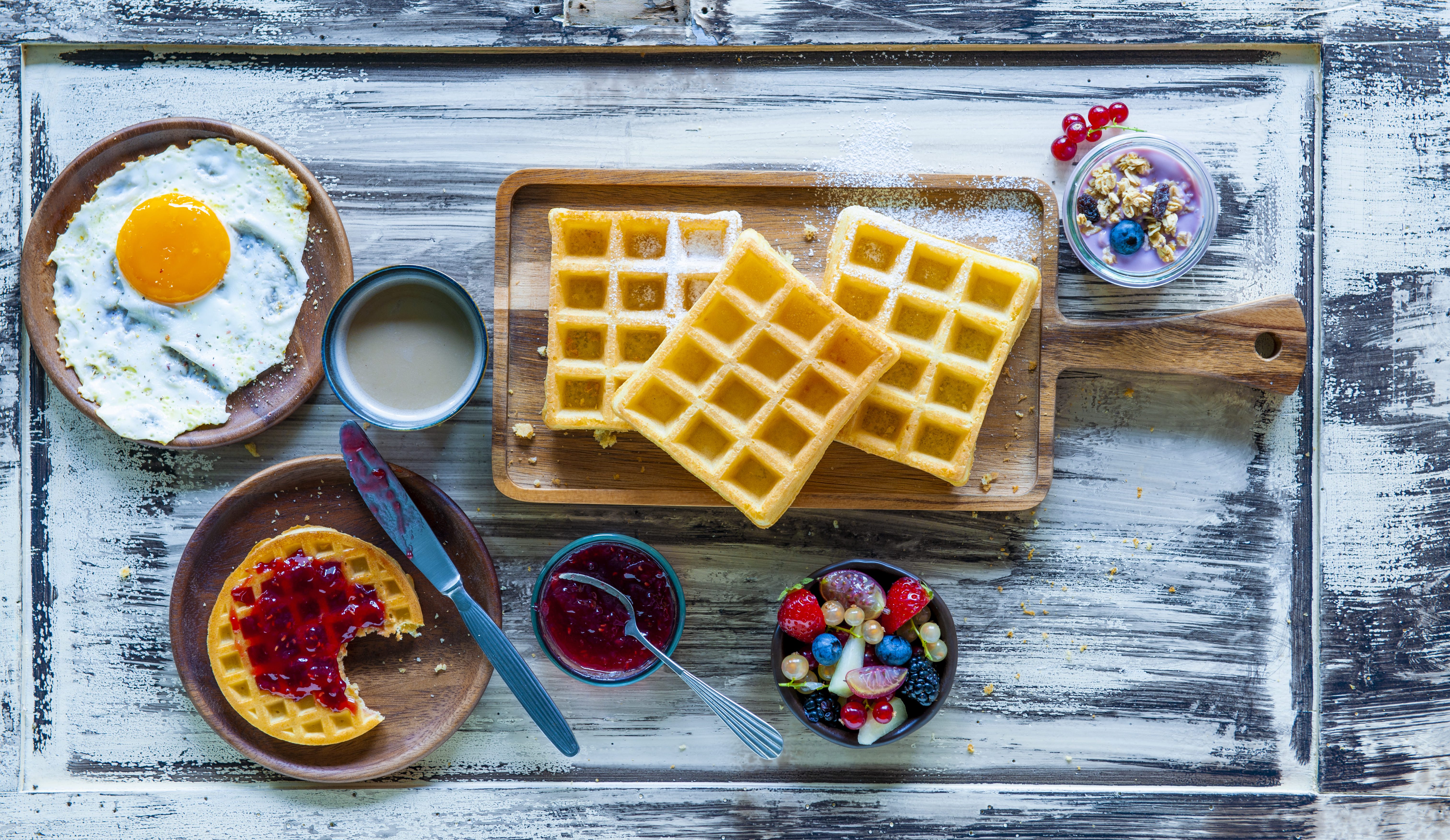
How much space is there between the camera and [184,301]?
8.52ft

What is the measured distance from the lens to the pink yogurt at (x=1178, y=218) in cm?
258

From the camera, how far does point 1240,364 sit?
2594 mm

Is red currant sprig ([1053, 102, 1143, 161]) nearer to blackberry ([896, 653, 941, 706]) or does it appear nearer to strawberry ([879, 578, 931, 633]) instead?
strawberry ([879, 578, 931, 633])

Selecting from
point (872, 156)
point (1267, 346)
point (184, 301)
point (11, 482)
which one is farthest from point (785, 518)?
point (11, 482)

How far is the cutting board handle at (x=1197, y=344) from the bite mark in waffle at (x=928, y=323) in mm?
240

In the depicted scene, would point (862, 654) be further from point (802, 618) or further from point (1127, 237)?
point (1127, 237)

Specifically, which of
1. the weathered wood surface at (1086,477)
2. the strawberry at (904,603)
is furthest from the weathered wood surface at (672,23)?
the strawberry at (904,603)

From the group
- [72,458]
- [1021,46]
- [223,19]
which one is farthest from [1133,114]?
[72,458]

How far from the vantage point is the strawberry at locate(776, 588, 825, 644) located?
2.44 metres

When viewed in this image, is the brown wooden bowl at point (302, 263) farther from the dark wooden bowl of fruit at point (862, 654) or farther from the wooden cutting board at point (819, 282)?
the dark wooden bowl of fruit at point (862, 654)

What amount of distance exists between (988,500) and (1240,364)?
882 mm

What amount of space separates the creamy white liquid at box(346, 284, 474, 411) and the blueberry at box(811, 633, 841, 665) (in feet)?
4.28

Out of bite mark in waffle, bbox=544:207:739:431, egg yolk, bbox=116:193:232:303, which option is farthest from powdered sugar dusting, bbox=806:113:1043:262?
egg yolk, bbox=116:193:232:303

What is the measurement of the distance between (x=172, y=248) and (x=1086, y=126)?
2820 millimetres
